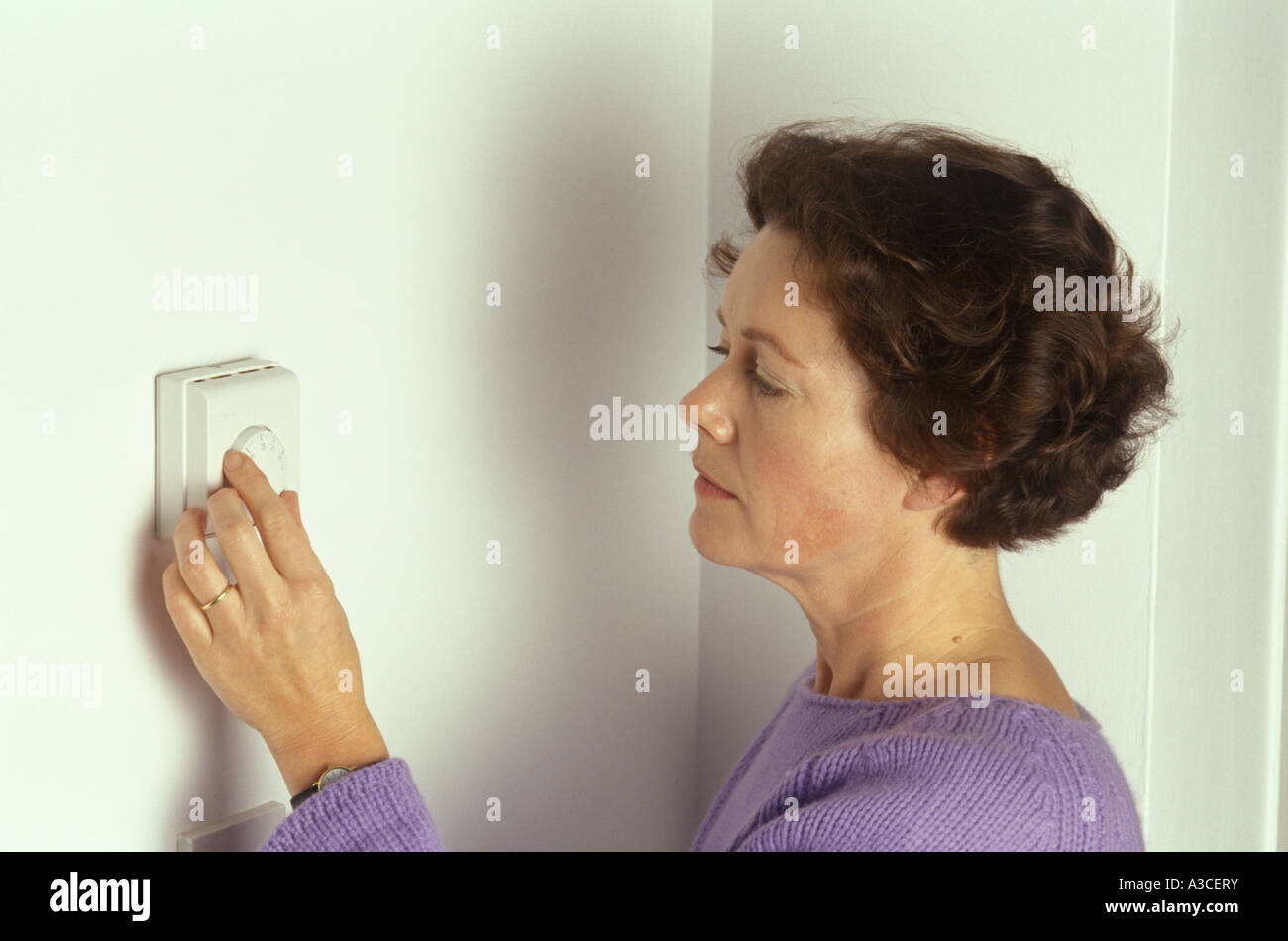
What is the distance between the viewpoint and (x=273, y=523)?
2.77 feet

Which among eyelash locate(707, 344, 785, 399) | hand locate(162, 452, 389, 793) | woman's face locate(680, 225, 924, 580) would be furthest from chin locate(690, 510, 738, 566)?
hand locate(162, 452, 389, 793)

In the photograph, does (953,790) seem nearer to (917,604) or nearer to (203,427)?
(917,604)

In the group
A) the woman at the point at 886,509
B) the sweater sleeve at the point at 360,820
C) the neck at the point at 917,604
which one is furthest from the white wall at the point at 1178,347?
the sweater sleeve at the point at 360,820

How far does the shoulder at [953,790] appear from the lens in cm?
78

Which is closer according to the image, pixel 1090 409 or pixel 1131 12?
pixel 1090 409

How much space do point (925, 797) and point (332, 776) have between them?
368 millimetres

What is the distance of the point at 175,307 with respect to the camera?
0.84 meters

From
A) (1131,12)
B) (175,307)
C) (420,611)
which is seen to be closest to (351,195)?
(175,307)

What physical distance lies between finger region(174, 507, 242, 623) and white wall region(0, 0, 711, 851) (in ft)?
0.13

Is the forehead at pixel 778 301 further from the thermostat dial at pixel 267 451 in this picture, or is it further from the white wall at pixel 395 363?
the thermostat dial at pixel 267 451
